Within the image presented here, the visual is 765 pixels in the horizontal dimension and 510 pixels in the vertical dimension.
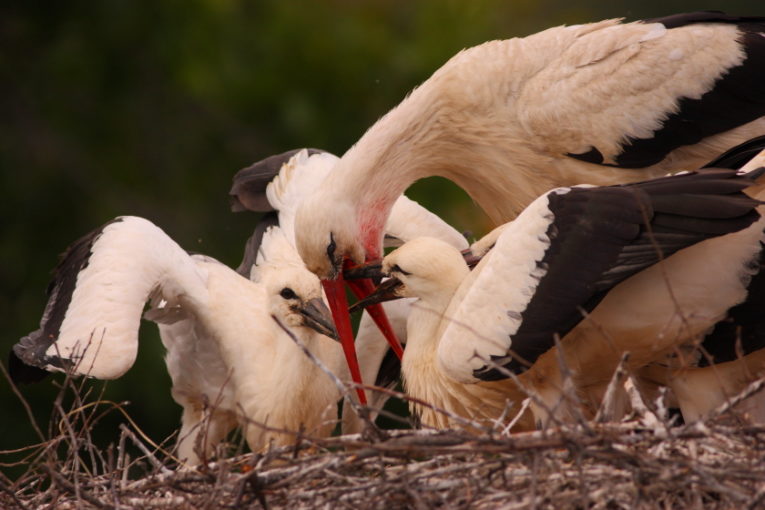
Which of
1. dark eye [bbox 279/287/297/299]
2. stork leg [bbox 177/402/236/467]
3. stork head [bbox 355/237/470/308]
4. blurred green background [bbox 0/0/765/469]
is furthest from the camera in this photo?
blurred green background [bbox 0/0/765/469]

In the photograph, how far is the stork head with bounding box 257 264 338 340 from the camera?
5.68 m

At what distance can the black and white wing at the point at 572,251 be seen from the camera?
4.38 metres

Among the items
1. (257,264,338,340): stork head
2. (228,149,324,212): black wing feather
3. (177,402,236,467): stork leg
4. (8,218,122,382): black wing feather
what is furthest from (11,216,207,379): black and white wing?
(228,149,324,212): black wing feather

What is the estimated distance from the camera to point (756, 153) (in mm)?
4750

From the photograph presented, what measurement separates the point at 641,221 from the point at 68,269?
106 inches

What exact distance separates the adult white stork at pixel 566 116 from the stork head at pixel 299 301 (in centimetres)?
14

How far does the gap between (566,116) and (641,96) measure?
0.31 m

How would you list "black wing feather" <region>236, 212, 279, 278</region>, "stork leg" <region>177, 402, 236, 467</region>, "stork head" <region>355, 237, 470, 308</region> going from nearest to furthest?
"stork head" <region>355, 237, 470, 308</region> < "stork leg" <region>177, 402, 236, 467</region> < "black wing feather" <region>236, 212, 279, 278</region>

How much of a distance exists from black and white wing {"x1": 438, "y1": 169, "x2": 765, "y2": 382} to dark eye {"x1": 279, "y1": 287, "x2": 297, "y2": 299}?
123cm

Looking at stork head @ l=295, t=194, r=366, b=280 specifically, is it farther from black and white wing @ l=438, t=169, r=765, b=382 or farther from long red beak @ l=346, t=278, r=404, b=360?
black and white wing @ l=438, t=169, r=765, b=382

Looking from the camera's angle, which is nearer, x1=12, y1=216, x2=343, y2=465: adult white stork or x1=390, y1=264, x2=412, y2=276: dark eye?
x1=390, y1=264, x2=412, y2=276: dark eye

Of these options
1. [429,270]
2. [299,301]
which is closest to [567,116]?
[429,270]

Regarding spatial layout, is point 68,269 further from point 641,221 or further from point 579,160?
point 641,221

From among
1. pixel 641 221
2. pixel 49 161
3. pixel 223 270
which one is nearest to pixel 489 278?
pixel 641 221
